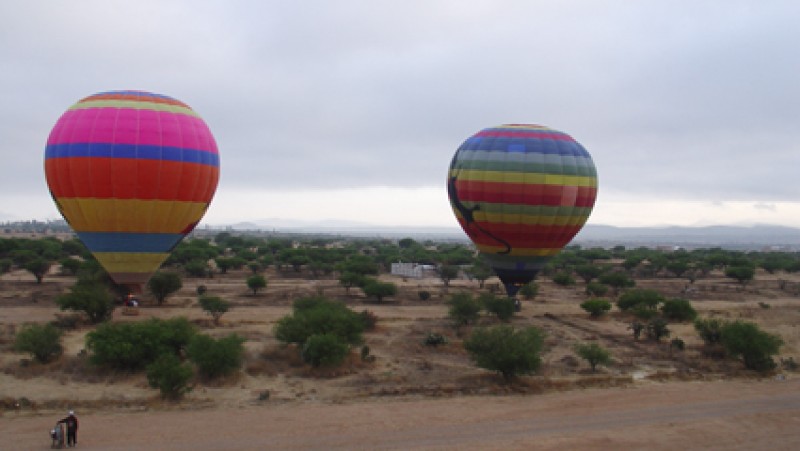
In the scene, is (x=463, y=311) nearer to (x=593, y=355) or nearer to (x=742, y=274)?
(x=593, y=355)

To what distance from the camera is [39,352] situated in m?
21.9

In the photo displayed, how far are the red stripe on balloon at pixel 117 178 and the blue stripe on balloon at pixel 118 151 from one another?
19 cm

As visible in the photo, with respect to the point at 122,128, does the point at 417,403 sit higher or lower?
lower

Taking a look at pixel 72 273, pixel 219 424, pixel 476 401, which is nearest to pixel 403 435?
pixel 476 401

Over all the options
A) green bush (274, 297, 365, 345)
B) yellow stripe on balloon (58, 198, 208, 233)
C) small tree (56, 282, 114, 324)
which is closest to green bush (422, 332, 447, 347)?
green bush (274, 297, 365, 345)

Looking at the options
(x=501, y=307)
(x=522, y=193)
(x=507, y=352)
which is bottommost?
(x=507, y=352)

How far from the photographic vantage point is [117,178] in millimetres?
25766

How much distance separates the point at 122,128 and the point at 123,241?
5.10 metres

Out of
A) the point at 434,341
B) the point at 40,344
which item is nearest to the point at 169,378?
the point at 40,344

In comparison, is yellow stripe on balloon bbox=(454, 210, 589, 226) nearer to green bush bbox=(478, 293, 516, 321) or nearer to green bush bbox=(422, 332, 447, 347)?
green bush bbox=(478, 293, 516, 321)

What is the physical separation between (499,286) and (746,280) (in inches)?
1040

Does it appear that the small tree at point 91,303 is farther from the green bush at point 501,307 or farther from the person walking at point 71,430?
the green bush at point 501,307

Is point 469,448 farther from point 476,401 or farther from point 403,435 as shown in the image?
point 476,401

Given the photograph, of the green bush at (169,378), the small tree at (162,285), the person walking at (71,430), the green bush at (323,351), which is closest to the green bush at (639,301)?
the green bush at (323,351)
